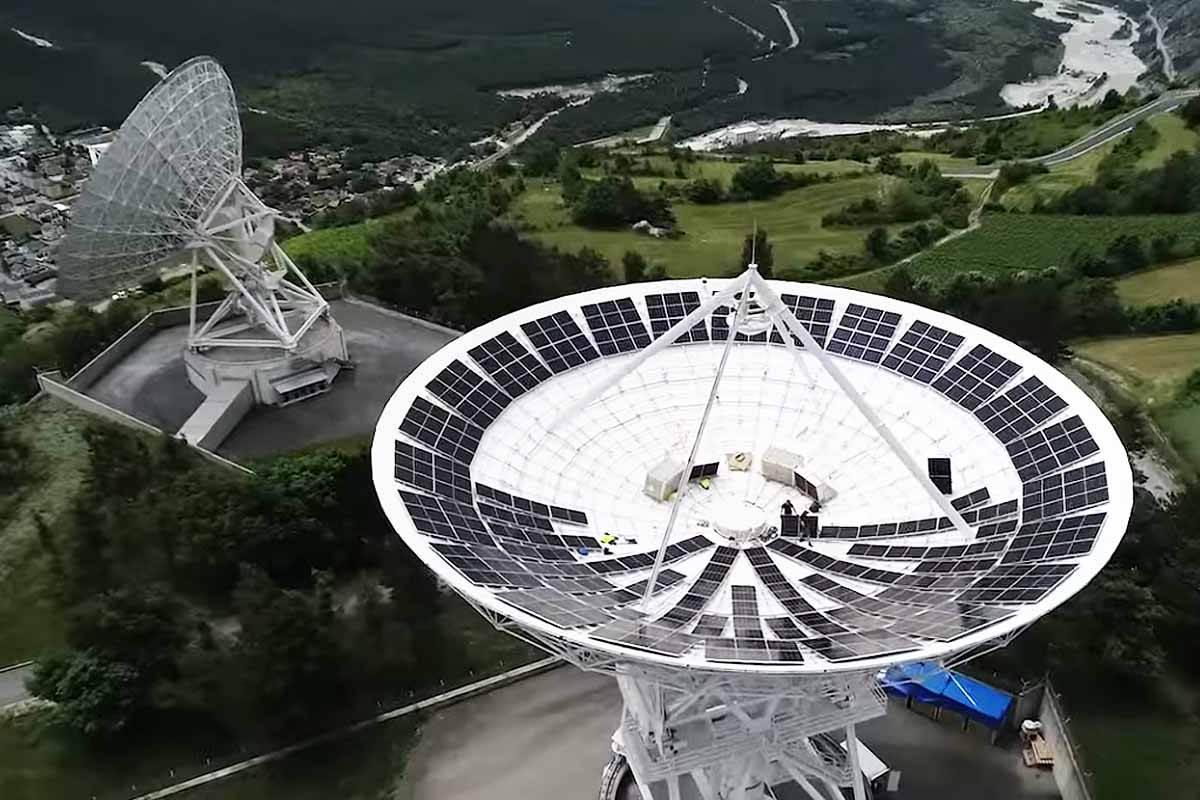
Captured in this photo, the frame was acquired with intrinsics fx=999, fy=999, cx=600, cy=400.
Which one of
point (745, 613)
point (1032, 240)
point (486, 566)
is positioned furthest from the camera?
point (1032, 240)

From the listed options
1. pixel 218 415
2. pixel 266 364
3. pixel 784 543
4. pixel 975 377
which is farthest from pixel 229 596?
pixel 975 377

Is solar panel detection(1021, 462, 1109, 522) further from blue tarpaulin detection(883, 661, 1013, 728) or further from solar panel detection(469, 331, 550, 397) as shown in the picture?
solar panel detection(469, 331, 550, 397)

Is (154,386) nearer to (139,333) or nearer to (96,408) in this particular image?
(96,408)

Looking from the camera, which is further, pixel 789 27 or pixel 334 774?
pixel 789 27

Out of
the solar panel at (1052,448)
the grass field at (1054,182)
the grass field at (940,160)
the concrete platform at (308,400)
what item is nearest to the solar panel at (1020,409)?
the solar panel at (1052,448)

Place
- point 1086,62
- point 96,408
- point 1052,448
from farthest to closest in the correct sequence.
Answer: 1. point 1086,62
2. point 96,408
3. point 1052,448

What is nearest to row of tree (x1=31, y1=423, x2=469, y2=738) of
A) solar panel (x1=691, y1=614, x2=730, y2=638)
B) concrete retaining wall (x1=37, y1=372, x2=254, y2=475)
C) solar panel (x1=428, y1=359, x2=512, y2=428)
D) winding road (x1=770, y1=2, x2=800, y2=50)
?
concrete retaining wall (x1=37, y1=372, x2=254, y2=475)

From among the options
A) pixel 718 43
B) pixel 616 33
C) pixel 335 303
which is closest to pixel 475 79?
pixel 616 33

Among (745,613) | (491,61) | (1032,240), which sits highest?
(745,613)
